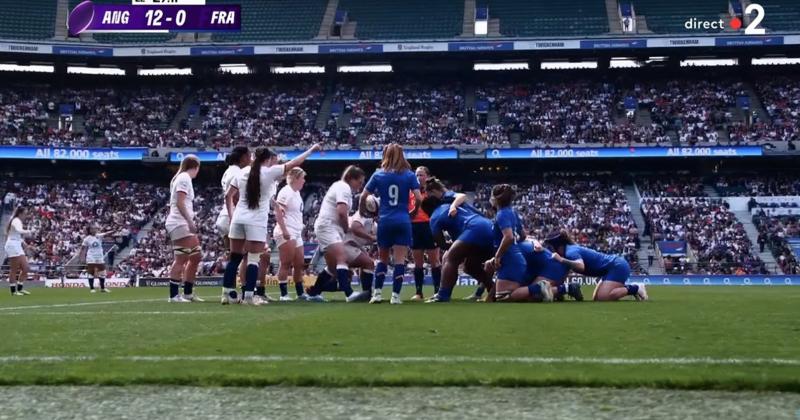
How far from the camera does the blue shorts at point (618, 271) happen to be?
40.1 ft

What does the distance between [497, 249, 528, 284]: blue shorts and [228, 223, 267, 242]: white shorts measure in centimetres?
321

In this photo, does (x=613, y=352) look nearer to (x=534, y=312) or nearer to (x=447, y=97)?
(x=534, y=312)

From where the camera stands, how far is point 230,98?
157 ft

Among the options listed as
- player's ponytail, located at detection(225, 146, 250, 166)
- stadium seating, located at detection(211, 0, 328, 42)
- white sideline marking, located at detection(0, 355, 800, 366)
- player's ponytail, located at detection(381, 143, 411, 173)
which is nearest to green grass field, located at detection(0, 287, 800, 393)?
white sideline marking, located at detection(0, 355, 800, 366)

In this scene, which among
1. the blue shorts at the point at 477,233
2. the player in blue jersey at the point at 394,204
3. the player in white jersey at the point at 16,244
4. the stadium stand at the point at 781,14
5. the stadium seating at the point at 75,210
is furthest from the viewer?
the stadium stand at the point at 781,14

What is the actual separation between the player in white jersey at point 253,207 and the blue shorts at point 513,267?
3.01 metres

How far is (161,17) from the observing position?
43.9 m

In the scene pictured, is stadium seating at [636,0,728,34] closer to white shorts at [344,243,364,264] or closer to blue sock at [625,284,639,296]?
blue sock at [625,284,639,296]

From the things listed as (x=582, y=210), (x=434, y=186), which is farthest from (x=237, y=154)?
(x=582, y=210)

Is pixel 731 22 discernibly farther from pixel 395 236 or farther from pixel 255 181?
pixel 255 181

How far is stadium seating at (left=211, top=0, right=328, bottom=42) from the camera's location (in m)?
47.0

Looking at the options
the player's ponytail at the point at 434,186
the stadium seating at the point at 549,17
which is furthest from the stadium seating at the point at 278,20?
the player's ponytail at the point at 434,186

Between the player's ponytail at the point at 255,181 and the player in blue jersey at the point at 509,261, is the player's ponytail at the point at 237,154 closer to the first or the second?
the player's ponytail at the point at 255,181

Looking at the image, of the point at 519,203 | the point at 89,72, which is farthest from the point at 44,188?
the point at 519,203
